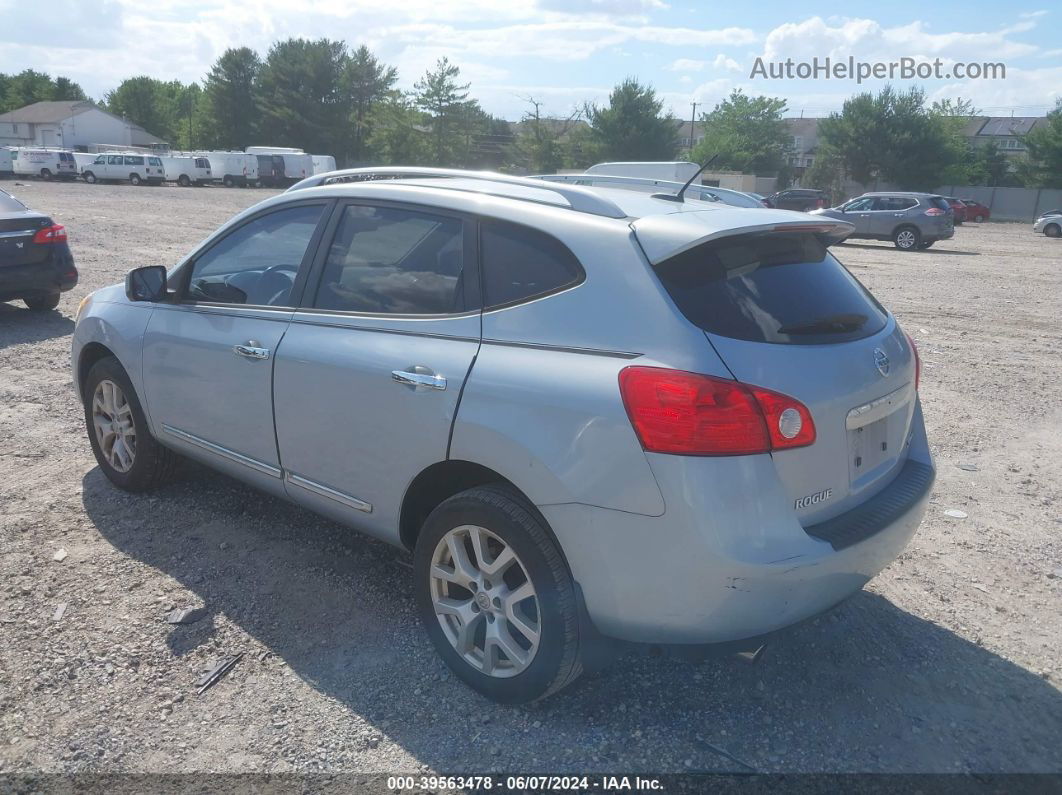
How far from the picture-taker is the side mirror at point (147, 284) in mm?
4410

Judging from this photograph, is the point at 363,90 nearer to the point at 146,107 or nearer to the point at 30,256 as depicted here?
the point at 146,107

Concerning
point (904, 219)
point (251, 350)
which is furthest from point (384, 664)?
point (904, 219)

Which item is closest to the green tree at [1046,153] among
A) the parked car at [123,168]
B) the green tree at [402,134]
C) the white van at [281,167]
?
the green tree at [402,134]

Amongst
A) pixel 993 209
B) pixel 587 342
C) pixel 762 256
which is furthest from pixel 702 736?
pixel 993 209

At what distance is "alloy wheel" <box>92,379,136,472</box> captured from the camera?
4.80 m

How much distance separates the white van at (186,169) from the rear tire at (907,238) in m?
40.8

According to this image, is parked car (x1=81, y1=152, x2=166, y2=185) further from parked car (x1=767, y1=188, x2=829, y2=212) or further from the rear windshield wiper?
the rear windshield wiper

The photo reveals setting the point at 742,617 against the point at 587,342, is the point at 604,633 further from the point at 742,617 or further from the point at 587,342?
the point at 587,342

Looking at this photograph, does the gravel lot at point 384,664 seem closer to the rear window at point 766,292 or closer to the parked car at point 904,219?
the rear window at point 766,292

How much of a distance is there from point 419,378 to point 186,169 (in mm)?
53584

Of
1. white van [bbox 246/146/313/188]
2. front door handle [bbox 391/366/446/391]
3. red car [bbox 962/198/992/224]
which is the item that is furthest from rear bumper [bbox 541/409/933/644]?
white van [bbox 246/146/313/188]

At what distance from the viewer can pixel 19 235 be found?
9.28m

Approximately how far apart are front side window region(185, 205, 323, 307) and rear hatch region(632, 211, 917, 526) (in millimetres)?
1763

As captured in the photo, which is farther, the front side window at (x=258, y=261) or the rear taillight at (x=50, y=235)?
the rear taillight at (x=50, y=235)
